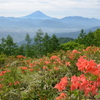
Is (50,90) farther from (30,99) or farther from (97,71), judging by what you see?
(97,71)

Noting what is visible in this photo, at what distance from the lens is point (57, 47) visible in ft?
89.4

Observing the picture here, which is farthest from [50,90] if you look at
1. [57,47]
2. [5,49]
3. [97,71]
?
[5,49]

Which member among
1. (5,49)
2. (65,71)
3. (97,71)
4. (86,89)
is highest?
(97,71)

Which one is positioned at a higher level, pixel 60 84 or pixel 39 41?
pixel 60 84

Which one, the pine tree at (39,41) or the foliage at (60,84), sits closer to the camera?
the foliage at (60,84)

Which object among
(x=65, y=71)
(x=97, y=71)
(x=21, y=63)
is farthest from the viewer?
(x=21, y=63)

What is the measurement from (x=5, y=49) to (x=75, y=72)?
86.4ft

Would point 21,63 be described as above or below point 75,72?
below

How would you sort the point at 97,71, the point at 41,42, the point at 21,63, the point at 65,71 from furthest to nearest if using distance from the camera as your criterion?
the point at 41,42 < the point at 21,63 < the point at 65,71 < the point at 97,71

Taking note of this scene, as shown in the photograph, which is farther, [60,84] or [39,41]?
[39,41]

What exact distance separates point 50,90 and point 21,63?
14.5ft

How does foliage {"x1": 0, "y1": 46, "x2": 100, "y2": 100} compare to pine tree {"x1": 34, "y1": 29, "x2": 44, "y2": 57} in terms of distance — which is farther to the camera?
pine tree {"x1": 34, "y1": 29, "x2": 44, "y2": 57}

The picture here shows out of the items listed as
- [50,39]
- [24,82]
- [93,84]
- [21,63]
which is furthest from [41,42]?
[93,84]

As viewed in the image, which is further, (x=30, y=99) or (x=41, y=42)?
(x=41, y=42)
